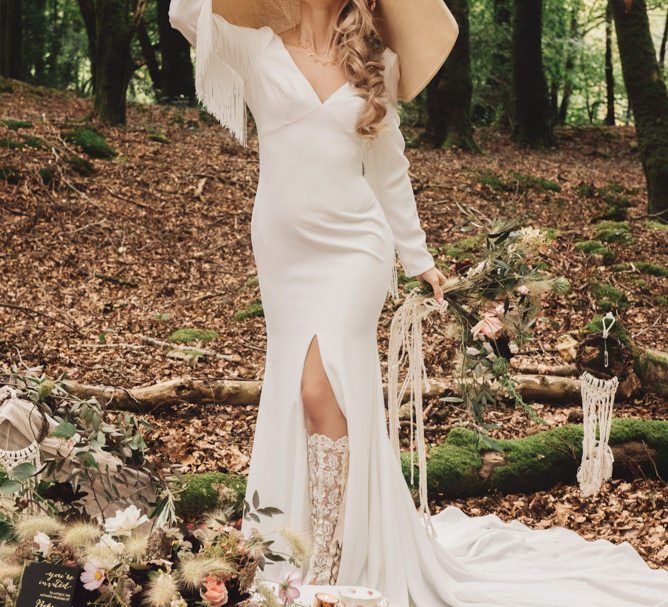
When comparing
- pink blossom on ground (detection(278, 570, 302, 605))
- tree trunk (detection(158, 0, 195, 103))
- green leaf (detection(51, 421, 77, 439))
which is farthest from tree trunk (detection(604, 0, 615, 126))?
pink blossom on ground (detection(278, 570, 302, 605))

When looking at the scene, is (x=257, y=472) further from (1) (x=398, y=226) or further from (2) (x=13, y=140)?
(2) (x=13, y=140)

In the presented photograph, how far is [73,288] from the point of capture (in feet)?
26.7

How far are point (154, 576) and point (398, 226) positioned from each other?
90.7 inches

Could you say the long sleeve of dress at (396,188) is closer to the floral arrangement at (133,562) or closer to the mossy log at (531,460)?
the mossy log at (531,460)

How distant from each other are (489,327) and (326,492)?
3.65ft

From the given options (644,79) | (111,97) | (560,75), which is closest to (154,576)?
(644,79)

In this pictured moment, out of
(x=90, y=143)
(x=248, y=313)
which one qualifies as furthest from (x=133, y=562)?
(x=90, y=143)

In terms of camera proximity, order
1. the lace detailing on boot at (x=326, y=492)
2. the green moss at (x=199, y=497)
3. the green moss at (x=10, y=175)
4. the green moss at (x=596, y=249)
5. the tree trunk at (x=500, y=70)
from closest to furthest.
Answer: the lace detailing on boot at (x=326, y=492) < the green moss at (x=199, y=497) < the green moss at (x=596, y=249) < the green moss at (x=10, y=175) < the tree trunk at (x=500, y=70)

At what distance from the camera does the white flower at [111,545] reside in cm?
189

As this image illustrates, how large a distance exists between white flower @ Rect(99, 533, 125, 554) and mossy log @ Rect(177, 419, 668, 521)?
123 inches

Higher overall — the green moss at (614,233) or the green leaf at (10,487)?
the green moss at (614,233)

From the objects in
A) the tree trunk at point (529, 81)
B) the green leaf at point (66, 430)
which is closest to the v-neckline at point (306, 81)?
the green leaf at point (66, 430)

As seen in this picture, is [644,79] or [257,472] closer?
[257,472]

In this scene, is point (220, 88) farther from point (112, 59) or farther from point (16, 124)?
point (112, 59)
